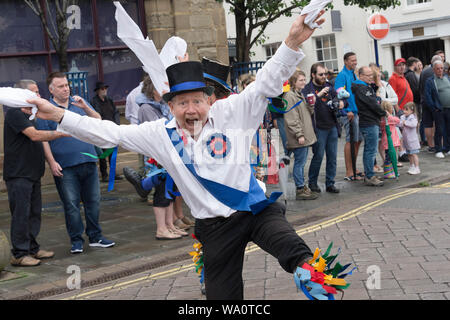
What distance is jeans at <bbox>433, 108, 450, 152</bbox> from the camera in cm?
1324

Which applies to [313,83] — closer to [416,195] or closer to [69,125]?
[416,195]

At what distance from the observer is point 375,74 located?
11117 mm

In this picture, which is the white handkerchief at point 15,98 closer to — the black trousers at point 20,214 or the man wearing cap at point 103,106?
the black trousers at point 20,214

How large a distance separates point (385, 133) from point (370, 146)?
93 cm

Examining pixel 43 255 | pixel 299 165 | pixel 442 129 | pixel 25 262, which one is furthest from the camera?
pixel 442 129

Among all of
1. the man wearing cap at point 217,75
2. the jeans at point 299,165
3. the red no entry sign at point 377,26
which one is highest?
the red no entry sign at point 377,26

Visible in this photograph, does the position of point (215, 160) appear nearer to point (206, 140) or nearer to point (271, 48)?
point (206, 140)

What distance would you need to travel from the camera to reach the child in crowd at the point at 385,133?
11.0 metres

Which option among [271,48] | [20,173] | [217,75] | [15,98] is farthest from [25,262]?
[271,48]

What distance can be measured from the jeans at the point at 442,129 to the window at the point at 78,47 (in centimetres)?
670

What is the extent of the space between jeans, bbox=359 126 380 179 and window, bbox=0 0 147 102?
6.10 m

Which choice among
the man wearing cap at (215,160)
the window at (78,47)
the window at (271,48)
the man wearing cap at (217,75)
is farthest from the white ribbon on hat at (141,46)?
the window at (271,48)

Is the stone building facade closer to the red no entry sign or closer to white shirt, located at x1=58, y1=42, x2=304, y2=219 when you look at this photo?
the red no entry sign

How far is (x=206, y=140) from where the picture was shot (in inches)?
153
